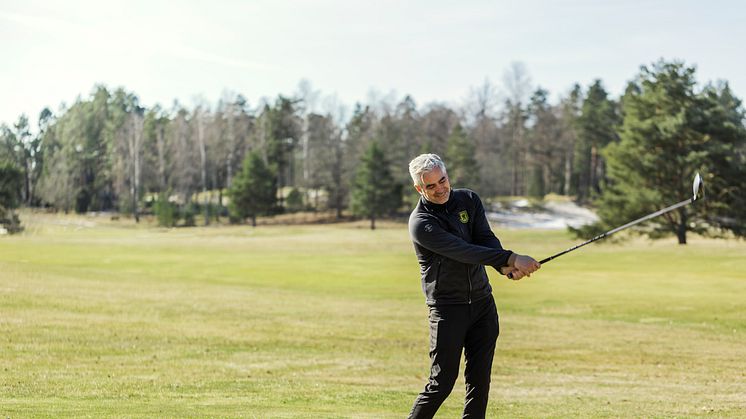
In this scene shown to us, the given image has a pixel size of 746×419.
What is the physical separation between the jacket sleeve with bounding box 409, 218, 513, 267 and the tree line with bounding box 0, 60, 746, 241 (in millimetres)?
44636

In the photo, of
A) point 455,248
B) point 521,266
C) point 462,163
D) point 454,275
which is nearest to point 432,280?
point 454,275

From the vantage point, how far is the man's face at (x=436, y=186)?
6977 millimetres

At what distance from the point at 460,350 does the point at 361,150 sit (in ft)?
330

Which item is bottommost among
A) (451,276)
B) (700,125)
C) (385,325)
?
(385,325)

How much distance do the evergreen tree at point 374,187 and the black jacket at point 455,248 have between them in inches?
3278

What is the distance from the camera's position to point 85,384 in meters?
12.7

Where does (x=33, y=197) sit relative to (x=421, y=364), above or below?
above

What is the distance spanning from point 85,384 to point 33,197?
46.5 metres

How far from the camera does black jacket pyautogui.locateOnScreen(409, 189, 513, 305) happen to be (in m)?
6.96

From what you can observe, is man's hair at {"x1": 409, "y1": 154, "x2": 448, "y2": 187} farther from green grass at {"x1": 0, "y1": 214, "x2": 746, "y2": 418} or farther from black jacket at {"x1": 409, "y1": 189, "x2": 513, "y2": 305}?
green grass at {"x1": 0, "y1": 214, "x2": 746, "y2": 418}

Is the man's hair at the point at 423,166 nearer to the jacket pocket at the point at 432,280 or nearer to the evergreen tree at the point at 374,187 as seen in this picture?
the jacket pocket at the point at 432,280

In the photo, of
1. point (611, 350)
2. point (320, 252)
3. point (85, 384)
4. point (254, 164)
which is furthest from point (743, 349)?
point (254, 164)

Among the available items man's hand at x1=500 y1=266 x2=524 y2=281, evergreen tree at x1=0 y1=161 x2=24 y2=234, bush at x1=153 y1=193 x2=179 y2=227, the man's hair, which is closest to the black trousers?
man's hand at x1=500 y1=266 x2=524 y2=281

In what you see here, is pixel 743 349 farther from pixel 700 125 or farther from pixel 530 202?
pixel 530 202
